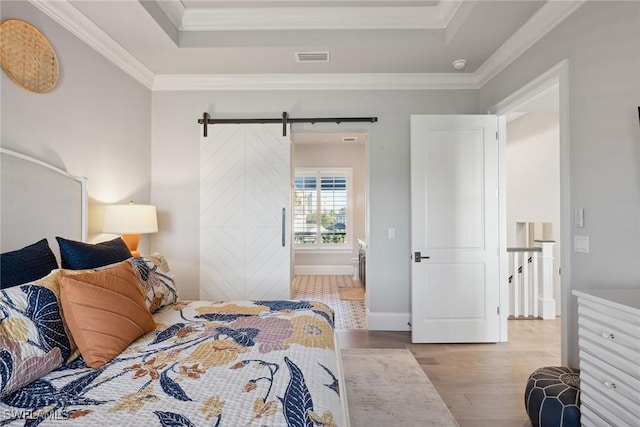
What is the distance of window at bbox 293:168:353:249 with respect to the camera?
7.09 meters

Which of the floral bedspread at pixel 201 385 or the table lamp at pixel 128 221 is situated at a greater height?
the table lamp at pixel 128 221

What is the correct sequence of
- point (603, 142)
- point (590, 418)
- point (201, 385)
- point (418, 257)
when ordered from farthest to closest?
1. point (418, 257)
2. point (603, 142)
3. point (590, 418)
4. point (201, 385)

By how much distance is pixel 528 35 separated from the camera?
8.42 feet

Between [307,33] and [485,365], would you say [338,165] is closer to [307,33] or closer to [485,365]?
[307,33]

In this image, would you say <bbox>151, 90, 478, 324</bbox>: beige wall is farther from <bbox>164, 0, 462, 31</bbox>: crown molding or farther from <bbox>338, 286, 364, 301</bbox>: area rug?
<bbox>338, 286, 364, 301</bbox>: area rug

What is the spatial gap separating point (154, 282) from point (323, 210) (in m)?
5.36

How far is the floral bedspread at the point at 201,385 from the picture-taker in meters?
0.93

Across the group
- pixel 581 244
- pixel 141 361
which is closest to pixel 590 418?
pixel 581 244

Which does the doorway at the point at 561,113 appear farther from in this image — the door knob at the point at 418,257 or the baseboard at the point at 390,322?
the baseboard at the point at 390,322

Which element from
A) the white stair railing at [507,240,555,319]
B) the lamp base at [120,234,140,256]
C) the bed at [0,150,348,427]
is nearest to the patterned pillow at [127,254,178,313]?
the bed at [0,150,348,427]

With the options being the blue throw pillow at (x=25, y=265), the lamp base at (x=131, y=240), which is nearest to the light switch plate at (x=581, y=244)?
the blue throw pillow at (x=25, y=265)

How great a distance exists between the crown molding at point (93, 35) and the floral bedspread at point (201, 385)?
89.7 inches

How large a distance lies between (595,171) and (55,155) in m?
3.57

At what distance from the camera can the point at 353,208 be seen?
7.11 m
